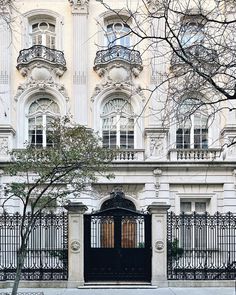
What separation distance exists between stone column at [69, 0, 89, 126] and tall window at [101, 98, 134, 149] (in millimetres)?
1373

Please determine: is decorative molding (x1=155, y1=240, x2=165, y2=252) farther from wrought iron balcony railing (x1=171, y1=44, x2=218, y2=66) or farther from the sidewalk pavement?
wrought iron balcony railing (x1=171, y1=44, x2=218, y2=66)

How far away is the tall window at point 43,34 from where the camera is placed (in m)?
30.0

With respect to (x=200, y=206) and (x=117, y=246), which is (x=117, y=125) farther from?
(x=117, y=246)

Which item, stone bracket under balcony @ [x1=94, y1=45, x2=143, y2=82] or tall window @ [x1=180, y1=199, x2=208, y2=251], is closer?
tall window @ [x1=180, y1=199, x2=208, y2=251]

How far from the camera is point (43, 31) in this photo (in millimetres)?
30141

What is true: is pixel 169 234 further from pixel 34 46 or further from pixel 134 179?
pixel 34 46

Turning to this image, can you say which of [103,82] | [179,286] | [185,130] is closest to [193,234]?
[179,286]

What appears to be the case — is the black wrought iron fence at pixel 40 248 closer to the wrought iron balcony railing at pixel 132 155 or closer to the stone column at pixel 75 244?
the stone column at pixel 75 244

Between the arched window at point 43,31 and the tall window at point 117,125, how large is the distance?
4.69m

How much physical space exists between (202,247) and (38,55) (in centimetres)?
1389

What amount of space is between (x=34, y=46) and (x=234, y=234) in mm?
14825

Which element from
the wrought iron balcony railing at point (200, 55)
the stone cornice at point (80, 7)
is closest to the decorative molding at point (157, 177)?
the stone cornice at point (80, 7)

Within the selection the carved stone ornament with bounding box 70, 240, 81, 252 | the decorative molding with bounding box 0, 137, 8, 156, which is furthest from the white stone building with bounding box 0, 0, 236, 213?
the carved stone ornament with bounding box 70, 240, 81, 252

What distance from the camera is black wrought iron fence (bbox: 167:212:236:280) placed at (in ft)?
63.9
